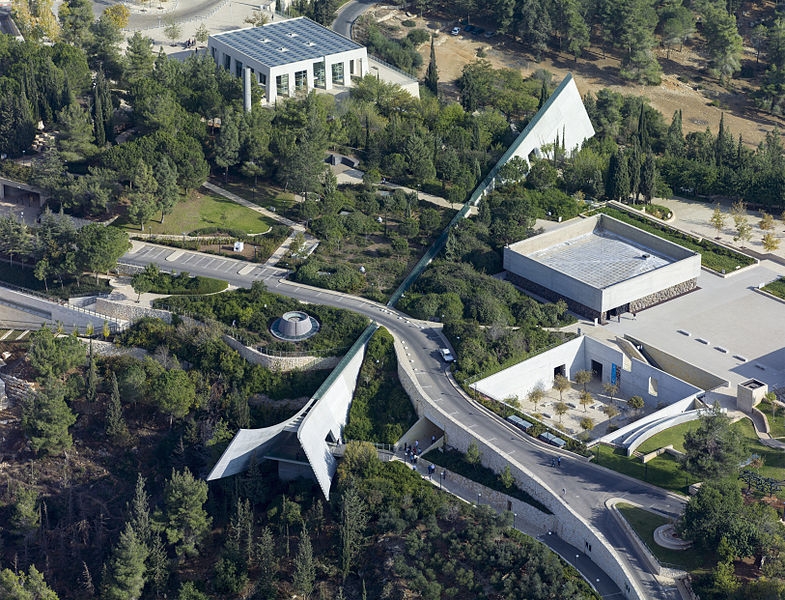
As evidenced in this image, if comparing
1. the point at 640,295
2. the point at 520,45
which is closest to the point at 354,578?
the point at 640,295

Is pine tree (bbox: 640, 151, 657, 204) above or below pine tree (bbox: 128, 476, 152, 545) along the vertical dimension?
above

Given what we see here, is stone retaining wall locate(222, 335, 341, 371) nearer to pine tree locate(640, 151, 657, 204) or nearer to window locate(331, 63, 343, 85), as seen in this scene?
pine tree locate(640, 151, 657, 204)

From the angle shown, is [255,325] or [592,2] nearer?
[255,325]

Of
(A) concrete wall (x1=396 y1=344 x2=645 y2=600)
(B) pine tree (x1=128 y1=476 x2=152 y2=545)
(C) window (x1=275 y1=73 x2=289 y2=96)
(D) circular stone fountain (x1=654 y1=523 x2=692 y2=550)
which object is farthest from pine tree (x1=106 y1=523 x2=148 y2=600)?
(C) window (x1=275 y1=73 x2=289 y2=96)

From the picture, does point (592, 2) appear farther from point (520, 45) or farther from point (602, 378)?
point (602, 378)

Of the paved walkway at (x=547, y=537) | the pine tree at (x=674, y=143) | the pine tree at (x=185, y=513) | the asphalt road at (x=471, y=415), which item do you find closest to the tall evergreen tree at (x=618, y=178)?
the pine tree at (x=674, y=143)

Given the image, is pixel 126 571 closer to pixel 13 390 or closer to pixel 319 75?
pixel 13 390

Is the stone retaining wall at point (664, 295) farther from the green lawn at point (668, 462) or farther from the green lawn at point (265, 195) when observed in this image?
the green lawn at point (265, 195)
